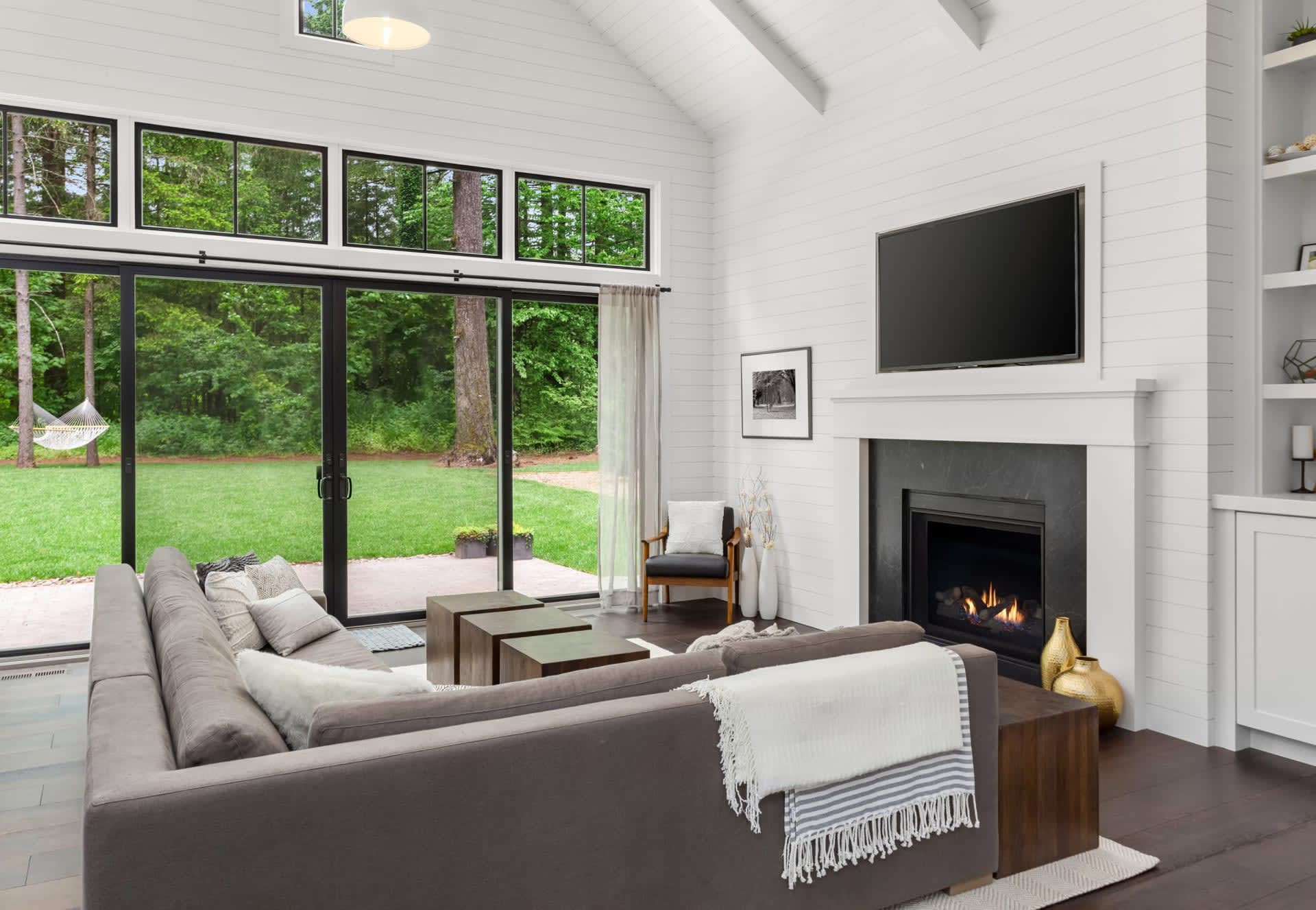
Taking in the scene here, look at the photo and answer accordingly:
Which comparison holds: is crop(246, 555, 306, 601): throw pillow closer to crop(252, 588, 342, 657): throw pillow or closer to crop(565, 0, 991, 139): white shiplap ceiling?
crop(252, 588, 342, 657): throw pillow

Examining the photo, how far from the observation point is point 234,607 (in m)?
4.03

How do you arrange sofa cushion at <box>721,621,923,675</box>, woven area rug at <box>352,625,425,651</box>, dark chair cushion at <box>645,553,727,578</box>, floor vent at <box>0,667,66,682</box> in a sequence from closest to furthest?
sofa cushion at <box>721,621,923,675</box>
floor vent at <box>0,667,66,682</box>
woven area rug at <box>352,625,425,651</box>
dark chair cushion at <box>645,553,727,578</box>

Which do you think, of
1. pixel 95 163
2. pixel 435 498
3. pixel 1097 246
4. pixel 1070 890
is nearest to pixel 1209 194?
pixel 1097 246

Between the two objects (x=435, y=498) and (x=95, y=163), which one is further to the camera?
(x=435, y=498)

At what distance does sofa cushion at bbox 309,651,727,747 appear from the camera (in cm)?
196

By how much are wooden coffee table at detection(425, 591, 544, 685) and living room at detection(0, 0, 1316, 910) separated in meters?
0.07

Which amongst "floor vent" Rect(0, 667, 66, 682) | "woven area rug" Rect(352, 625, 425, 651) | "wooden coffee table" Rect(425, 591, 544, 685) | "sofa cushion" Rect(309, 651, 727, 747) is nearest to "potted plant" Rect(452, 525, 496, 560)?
"woven area rug" Rect(352, 625, 425, 651)

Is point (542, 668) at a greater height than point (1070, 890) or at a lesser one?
greater

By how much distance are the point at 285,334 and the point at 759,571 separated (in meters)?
3.37

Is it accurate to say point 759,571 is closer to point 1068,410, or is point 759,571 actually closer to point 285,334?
point 1068,410

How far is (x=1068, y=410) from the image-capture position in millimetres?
4219

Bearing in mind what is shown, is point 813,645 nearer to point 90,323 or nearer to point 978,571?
point 978,571

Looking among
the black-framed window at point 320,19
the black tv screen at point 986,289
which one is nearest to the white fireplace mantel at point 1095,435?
the black tv screen at point 986,289

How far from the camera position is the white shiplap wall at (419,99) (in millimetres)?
5105
